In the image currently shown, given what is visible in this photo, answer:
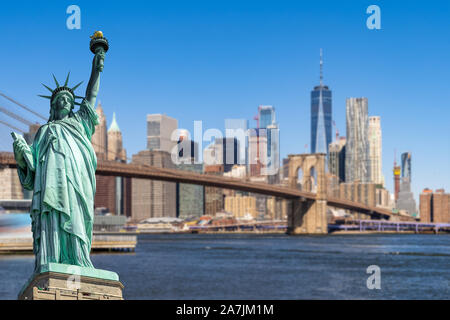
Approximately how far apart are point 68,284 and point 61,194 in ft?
3.57

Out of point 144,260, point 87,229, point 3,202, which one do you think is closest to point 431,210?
point 3,202

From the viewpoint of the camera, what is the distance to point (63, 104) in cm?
891

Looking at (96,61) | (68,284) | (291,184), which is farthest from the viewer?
(291,184)

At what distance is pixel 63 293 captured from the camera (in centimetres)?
816

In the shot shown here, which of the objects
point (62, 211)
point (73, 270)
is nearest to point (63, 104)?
point (62, 211)

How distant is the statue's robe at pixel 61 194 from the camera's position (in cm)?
834

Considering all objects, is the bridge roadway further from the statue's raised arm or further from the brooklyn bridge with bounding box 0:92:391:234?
the statue's raised arm

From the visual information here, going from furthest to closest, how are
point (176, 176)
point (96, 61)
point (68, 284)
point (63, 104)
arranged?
point (176, 176) < point (96, 61) < point (63, 104) < point (68, 284)

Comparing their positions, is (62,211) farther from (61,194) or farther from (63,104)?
(63,104)

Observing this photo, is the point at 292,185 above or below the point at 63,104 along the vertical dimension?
above

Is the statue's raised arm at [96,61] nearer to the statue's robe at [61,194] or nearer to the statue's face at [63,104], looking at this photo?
the statue's face at [63,104]

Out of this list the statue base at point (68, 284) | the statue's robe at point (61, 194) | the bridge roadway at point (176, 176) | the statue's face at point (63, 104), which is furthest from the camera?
the bridge roadway at point (176, 176)

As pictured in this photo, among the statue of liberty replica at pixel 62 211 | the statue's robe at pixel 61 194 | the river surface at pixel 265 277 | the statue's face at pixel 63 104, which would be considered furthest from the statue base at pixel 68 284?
the river surface at pixel 265 277
